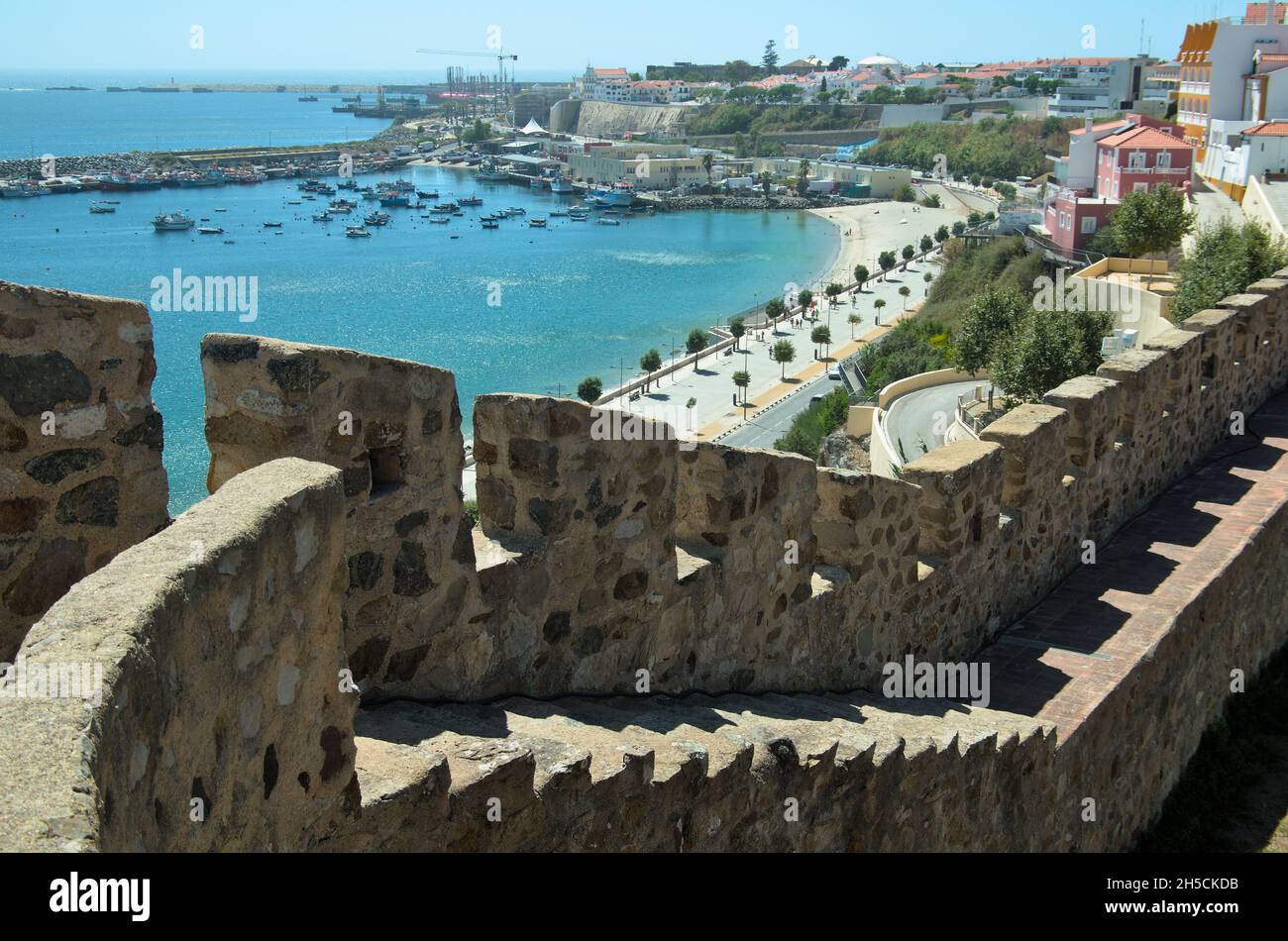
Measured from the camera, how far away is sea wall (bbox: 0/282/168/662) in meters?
4.04

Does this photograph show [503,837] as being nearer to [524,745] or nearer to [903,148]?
[524,745]

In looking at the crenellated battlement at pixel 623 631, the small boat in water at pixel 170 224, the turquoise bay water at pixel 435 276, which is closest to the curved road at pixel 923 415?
the turquoise bay water at pixel 435 276

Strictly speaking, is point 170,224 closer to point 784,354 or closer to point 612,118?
point 784,354

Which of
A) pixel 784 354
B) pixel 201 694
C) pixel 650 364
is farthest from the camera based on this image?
pixel 784 354

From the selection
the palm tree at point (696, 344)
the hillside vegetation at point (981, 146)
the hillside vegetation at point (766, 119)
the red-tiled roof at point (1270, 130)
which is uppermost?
the hillside vegetation at point (766, 119)

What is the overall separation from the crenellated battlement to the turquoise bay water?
33997mm

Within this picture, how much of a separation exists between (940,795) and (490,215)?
10710 centimetres

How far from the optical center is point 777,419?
1975 inches

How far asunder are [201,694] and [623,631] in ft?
9.80

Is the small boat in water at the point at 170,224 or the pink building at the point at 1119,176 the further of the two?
the small boat in water at the point at 170,224

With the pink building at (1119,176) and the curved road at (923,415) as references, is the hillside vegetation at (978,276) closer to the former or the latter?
the pink building at (1119,176)

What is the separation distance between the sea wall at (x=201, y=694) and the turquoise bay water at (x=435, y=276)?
37.5 m

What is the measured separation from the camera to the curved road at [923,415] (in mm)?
31734

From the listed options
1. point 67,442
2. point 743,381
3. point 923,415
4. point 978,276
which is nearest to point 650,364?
point 743,381
